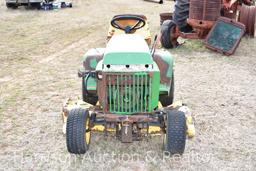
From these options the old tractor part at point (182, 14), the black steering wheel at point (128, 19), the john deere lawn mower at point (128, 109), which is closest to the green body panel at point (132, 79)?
the john deere lawn mower at point (128, 109)

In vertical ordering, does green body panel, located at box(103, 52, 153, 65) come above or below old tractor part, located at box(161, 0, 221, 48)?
above

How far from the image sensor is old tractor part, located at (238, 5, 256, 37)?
9.19 m

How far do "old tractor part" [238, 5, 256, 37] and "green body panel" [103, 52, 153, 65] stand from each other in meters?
6.12

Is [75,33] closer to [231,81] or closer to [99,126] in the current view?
[231,81]

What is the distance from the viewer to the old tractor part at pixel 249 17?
919 cm

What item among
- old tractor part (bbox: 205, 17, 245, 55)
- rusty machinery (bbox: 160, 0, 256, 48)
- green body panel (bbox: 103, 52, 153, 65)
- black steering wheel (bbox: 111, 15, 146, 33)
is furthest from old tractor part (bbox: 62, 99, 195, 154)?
rusty machinery (bbox: 160, 0, 256, 48)

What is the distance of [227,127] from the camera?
4.95 meters

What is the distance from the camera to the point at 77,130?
12.8 ft

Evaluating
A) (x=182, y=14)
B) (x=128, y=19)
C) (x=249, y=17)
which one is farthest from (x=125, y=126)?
(x=249, y=17)

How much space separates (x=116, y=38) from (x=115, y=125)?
3.92 ft

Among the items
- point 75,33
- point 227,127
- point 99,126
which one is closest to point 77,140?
point 99,126

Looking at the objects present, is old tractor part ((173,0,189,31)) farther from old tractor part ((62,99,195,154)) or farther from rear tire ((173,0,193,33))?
old tractor part ((62,99,195,154))

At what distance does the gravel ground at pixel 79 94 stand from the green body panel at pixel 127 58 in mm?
1135

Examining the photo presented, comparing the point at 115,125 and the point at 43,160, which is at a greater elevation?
the point at 115,125
